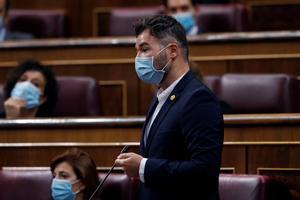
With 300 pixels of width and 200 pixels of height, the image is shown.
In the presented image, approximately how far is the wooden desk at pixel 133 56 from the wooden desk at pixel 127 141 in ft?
1.64

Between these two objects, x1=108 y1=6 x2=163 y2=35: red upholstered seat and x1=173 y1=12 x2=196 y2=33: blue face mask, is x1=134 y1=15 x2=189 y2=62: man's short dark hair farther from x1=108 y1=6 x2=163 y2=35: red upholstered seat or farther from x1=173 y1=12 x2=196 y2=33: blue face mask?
x1=108 y1=6 x2=163 y2=35: red upholstered seat

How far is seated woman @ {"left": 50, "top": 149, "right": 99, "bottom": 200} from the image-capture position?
125 centimetres

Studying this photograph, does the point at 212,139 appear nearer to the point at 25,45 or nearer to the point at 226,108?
the point at 226,108

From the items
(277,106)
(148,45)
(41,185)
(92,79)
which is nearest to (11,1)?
(92,79)

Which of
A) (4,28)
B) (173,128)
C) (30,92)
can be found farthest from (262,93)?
(4,28)

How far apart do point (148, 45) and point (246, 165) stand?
353mm

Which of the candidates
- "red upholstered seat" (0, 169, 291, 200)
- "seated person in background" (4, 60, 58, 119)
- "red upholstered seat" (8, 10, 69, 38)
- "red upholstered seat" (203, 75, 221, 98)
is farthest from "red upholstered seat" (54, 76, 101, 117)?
"red upholstered seat" (8, 10, 69, 38)

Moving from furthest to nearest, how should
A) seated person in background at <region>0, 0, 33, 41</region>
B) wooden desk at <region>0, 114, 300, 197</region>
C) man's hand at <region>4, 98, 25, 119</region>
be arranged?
1. seated person in background at <region>0, 0, 33, 41</region>
2. man's hand at <region>4, 98, 25, 119</region>
3. wooden desk at <region>0, 114, 300, 197</region>

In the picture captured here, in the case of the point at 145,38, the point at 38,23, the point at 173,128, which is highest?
the point at 38,23

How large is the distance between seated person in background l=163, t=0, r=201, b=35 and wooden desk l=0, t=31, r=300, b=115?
0.55 ft

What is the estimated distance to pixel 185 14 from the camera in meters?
2.06

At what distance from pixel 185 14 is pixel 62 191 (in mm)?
909

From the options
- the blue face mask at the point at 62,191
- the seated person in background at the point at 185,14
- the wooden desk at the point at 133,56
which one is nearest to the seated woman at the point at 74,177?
the blue face mask at the point at 62,191

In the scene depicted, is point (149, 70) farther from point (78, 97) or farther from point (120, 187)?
point (78, 97)
